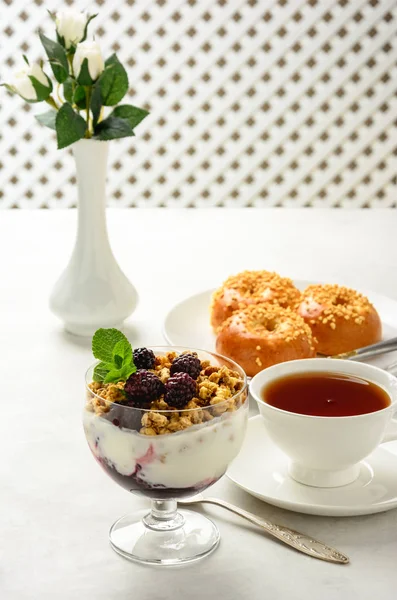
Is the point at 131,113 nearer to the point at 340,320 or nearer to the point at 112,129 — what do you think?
the point at 112,129

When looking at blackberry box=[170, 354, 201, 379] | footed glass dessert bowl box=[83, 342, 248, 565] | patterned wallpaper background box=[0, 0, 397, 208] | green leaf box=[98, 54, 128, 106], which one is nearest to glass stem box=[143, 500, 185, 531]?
footed glass dessert bowl box=[83, 342, 248, 565]

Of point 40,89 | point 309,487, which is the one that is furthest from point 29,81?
point 309,487

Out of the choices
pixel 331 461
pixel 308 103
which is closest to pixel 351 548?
pixel 331 461

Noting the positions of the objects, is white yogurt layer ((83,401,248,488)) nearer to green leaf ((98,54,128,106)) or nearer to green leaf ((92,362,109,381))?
green leaf ((92,362,109,381))

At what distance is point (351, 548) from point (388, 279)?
0.75 metres

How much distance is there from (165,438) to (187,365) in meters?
0.07

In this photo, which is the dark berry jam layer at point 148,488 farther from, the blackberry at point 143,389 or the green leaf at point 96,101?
the green leaf at point 96,101

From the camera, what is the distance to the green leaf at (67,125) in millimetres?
1050

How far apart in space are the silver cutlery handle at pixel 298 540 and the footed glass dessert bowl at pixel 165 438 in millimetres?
32

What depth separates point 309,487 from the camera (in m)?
0.79

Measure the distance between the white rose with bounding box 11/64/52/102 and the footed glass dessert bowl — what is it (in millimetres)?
455

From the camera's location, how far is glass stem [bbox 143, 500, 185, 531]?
729 mm

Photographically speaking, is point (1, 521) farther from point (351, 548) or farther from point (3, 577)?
point (351, 548)

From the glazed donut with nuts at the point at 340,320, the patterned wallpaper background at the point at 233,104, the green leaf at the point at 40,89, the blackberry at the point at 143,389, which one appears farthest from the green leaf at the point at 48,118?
the patterned wallpaper background at the point at 233,104
